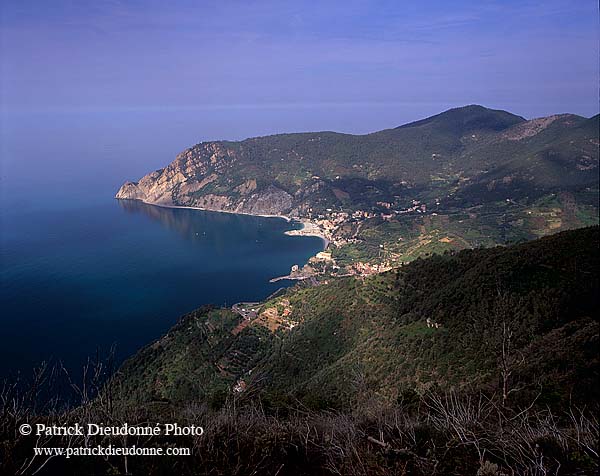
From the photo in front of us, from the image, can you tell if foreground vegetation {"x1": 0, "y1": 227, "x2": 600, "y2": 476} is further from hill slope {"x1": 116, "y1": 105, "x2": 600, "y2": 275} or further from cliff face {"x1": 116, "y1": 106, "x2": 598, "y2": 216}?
cliff face {"x1": 116, "y1": 106, "x2": 598, "y2": 216}

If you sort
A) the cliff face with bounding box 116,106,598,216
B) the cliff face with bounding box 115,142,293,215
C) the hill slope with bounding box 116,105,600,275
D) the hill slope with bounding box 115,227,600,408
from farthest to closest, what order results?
the cliff face with bounding box 115,142,293,215 → the cliff face with bounding box 116,106,598,216 → the hill slope with bounding box 116,105,600,275 → the hill slope with bounding box 115,227,600,408

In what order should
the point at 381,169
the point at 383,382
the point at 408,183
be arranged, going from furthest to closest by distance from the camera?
1. the point at 381,169
2. the point at 408,183
3. the point at 383,382

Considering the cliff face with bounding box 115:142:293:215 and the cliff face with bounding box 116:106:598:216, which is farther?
the cliff face with bounding box 115:142:293:215

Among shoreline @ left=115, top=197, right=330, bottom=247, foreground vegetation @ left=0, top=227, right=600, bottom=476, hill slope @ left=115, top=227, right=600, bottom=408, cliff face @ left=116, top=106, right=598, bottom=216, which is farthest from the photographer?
cliff face @ left=116, top=106, right=598, bottom=216

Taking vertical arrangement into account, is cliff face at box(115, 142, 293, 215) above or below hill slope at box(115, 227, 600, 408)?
above

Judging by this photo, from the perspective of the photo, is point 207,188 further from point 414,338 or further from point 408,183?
point 414,338

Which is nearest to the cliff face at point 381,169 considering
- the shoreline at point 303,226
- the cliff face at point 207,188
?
the cliff face at point 207,188

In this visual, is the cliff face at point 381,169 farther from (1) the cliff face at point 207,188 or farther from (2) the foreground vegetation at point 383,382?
(2) the foreground vegetation at point 383,382

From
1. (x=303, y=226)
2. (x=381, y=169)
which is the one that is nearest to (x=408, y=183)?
(x=381, y=169)

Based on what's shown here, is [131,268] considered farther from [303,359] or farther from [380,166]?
[380,166]

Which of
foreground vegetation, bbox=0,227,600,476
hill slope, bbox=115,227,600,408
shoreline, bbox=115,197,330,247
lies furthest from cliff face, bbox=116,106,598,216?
foreground vegetation, bbox=0,227,600,476

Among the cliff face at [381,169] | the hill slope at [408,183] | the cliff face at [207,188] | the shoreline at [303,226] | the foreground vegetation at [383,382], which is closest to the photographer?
the foreground vegetation at [383,382]
